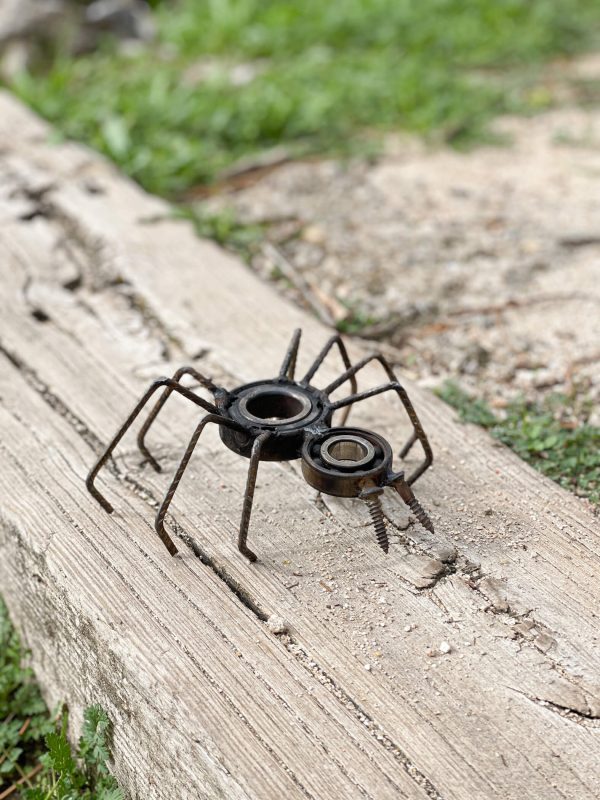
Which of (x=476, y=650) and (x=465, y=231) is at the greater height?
(x=476, y=650)

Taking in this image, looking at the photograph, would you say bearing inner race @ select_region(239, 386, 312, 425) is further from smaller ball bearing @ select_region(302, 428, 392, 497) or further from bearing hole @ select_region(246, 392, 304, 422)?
smaller ball bearing @ select_region(302, 428, 392, 497)

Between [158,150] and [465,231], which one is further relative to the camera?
[158,150]

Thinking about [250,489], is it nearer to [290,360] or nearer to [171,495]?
[171,495]

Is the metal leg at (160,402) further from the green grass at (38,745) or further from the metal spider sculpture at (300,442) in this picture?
the green grass at (38,745)

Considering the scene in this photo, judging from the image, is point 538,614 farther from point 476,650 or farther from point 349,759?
point 349,759

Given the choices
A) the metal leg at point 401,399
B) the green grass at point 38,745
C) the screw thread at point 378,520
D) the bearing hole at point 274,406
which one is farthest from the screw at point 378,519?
the green grass at point 38,745

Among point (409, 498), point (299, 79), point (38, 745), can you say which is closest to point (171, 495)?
point (409, 498)

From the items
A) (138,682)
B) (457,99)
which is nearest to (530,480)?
(138,682)
